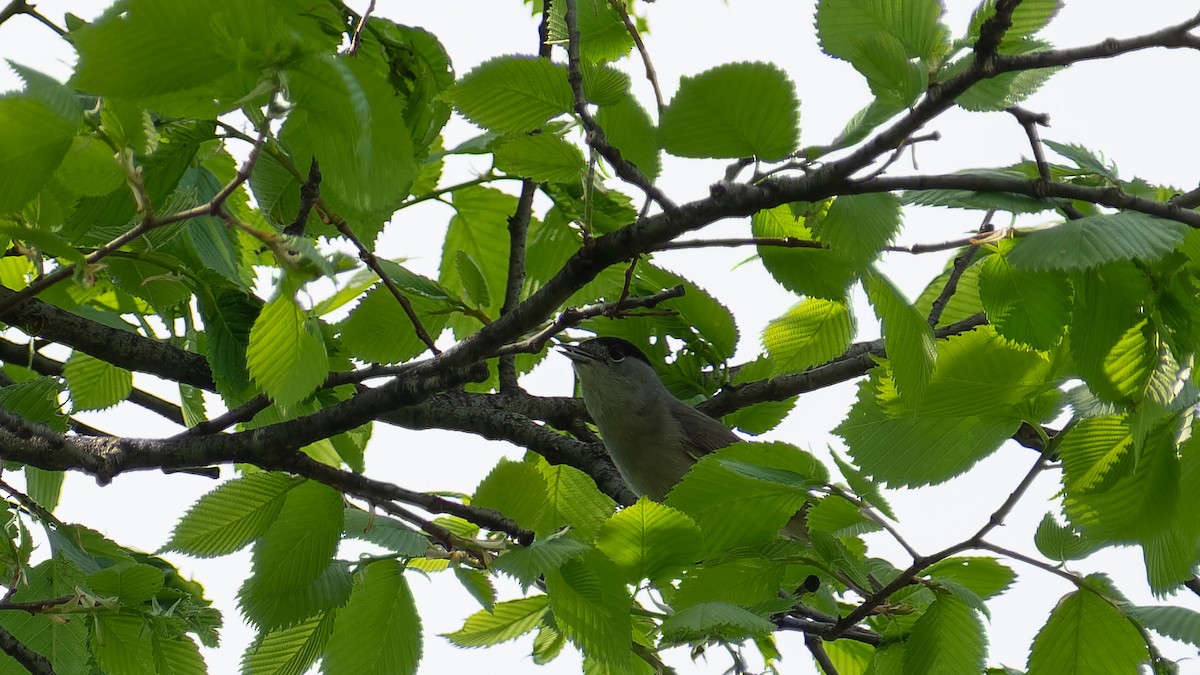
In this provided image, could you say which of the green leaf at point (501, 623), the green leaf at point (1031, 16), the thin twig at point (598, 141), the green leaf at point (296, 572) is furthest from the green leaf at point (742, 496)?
the green leaf at point (1031, 16)

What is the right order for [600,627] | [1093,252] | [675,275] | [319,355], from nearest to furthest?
[1093,252] → [319,355] → [600,627] → [675,275]

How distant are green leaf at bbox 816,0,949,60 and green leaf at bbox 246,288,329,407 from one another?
1.06 metres

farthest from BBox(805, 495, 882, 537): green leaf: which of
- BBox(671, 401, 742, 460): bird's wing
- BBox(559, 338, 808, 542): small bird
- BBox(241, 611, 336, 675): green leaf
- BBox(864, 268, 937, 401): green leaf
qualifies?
BBox(671, 401, 742, 460): bird's wing

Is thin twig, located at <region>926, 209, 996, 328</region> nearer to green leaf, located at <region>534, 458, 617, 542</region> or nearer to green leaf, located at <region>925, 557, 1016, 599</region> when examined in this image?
green leaf, located at <region>925, 557, 1016, 599</region>

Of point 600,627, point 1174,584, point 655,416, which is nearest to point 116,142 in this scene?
point 600,627

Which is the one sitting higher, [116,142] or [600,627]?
[116,142]

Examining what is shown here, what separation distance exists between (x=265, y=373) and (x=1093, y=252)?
145 centimetres

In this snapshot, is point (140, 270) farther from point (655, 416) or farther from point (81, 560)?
point (655, 416)

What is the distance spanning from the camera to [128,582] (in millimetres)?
2574

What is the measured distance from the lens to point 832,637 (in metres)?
2.39

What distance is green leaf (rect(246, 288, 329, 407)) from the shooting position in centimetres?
192

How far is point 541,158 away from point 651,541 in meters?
0.88

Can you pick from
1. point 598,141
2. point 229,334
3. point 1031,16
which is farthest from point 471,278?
point 1031,16

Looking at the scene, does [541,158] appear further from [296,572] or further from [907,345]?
[296,572]
